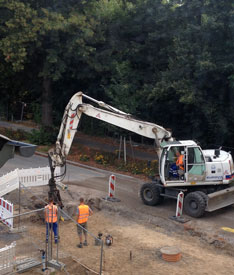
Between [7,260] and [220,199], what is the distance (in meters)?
8.42

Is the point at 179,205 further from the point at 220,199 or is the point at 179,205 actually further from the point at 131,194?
the point at 131,194

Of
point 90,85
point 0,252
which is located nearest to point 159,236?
point 0,252

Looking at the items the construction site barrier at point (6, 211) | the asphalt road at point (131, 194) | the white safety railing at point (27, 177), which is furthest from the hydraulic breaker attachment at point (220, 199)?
the white safety railing at point (27, 177)

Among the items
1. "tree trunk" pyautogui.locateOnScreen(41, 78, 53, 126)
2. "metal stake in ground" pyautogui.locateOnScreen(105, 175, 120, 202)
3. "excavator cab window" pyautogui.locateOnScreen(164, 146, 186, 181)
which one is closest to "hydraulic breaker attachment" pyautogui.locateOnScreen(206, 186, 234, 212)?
"excavator cab window" pyautogui.locateOnScreen(164, 146, 186, 181)

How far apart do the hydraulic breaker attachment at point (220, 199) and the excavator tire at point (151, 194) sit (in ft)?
6.92

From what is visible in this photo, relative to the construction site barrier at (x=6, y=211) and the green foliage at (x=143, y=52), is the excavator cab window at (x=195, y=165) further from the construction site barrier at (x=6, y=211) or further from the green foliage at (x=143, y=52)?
the construction site barrier at (x=6, y=211)

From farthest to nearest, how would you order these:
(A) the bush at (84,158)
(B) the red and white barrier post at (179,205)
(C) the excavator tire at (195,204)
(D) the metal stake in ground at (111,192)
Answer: (A) the bush at (84,158) → (D) the metal stake in ground at (111,192) → (B) the red and white barrier post at (179,205) → (C) the excavator tire at (195,204)

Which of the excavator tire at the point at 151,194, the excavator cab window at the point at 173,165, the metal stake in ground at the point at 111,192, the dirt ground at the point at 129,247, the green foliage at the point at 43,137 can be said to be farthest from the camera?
the green foliage at the point at 43,137

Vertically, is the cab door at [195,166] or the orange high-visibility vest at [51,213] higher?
the cab door at [195,166]

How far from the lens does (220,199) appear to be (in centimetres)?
1509

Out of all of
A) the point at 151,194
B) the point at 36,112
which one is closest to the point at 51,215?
the point at 151,194

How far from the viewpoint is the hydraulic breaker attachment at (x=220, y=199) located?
1468cm

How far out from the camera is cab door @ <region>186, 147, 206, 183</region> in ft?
50.0

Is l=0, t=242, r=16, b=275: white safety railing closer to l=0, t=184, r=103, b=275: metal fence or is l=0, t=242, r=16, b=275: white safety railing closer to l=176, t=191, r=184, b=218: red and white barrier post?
l=0, t=184, r=103, b=275: metal fence
